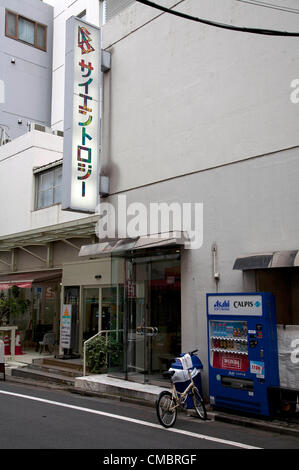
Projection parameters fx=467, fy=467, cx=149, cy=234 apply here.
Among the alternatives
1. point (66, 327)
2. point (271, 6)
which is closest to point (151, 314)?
point (66, 327)

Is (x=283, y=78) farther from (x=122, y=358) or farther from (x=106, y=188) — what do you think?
(x=122, y=358)

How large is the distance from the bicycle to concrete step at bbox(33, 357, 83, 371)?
19.7 ft

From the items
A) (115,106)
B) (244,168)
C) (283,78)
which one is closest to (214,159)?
(244,168)

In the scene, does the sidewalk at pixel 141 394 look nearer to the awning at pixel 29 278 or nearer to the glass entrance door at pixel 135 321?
the glass entrance door at pixel 135 321

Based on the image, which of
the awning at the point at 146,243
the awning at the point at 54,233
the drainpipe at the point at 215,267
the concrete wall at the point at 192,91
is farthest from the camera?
the awning at the point at 54,233

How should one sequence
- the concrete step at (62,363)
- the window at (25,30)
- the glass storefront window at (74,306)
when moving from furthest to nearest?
1. the window at (25,30)
2. the glass storefront window at (74,306)
3. the concrete step at (62,363)

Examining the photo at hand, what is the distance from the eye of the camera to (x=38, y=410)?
9.23 metres

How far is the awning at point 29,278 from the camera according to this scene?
1812 cm

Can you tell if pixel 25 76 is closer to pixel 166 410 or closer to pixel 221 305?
pixel 221 305

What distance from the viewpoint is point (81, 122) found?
1284cm

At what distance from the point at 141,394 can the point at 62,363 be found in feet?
17.0

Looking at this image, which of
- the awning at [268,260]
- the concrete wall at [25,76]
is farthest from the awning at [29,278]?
the concrete wall at [25,76]

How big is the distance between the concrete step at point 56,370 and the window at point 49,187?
6.84m

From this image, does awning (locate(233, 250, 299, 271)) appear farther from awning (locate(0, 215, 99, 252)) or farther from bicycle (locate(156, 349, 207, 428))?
awning (locate(0, 215, 99, 252))
